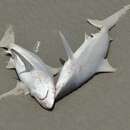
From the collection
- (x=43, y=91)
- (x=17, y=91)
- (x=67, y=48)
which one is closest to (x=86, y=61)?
(x=67, y=48)

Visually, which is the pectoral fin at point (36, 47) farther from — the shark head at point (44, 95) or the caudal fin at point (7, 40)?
the shark head at point (44, 95)

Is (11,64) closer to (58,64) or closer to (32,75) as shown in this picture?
(32,75)

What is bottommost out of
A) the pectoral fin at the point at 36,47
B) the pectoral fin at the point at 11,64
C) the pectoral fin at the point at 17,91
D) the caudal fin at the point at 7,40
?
the pectoral fin at the point at 17,91

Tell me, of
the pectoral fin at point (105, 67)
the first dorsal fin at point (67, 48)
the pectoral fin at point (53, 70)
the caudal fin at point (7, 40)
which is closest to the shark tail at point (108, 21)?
the pectoral fin at point (105, 67)

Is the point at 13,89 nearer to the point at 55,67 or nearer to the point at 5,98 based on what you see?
the point at 5,98

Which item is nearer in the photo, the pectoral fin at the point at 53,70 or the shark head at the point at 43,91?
the shark head at the point at 43,91
